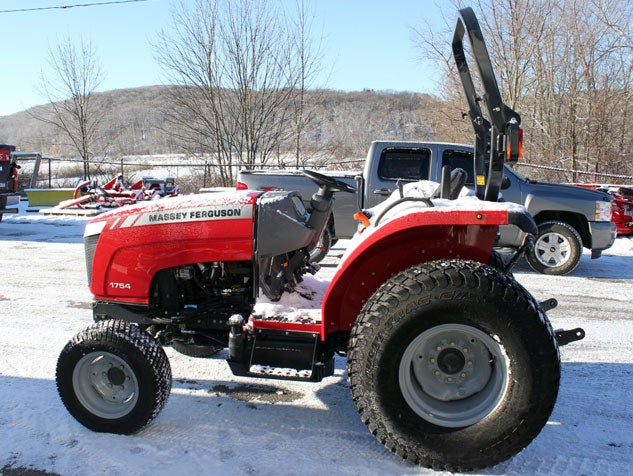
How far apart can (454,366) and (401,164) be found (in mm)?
5492

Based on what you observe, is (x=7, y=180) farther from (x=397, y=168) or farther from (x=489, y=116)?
(x=489, y=116)

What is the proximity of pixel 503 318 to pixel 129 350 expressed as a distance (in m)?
1.99

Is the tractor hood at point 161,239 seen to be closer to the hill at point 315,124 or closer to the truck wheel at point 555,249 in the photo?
the truck wheel at point 555,249

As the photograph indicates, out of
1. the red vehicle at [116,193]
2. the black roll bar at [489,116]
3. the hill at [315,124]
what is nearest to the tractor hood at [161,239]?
the black roll bar at [489,116]

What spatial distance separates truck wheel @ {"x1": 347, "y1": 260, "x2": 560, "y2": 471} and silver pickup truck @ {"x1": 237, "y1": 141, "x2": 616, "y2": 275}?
468cm

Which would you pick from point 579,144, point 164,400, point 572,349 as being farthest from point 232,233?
point 579,144

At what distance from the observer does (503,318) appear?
242 centimetres

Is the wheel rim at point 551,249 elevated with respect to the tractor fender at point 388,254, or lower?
lower

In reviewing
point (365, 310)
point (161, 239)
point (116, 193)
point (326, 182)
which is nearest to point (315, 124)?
point (116, 193)

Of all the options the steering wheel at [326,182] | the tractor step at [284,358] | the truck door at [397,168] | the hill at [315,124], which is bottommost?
the tractor step at [284,358]

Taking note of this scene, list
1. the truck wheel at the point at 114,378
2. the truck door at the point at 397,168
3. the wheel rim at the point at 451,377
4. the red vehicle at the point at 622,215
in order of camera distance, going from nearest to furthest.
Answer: the wheel rim at the point at 451,377, the truck wheel at the point at 114,378, the truck door at the point at 397,168, the red vehicle at the point at 622,215

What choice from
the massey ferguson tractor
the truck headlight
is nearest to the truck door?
the truck headlight

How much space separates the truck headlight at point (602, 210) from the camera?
755cm

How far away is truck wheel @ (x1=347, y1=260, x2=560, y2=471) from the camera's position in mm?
2422
